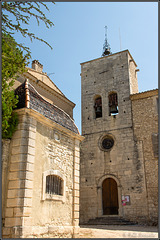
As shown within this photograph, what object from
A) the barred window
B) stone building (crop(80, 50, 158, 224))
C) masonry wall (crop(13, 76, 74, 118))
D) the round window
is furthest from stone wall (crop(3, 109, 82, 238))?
the round window

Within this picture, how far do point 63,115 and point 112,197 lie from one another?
23.5 feet

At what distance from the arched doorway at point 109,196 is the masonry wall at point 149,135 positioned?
1.92 m

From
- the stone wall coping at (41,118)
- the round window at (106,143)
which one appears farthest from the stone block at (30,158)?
the round window at (106,143)

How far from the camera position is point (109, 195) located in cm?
1415

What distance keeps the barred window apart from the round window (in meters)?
7.43

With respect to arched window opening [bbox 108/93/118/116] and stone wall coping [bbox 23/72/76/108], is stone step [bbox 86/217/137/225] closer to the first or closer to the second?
arched window opening [bbox 108/93/118/116]

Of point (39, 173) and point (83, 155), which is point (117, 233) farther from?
point (83, 155)

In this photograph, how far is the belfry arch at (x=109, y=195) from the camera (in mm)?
13758

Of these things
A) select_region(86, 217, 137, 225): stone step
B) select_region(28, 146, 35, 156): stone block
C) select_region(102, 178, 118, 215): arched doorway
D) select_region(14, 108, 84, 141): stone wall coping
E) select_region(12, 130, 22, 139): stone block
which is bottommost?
select_region(86, 217, 137, 225): stone step

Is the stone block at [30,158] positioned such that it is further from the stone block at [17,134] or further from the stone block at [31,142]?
the stone block at [17,134]

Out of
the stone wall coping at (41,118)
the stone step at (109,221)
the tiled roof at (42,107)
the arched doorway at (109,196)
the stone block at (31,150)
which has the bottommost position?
the stone step at (109,221)

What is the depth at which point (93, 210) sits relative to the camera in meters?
14.1

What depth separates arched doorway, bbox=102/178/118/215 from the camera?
13.8 meters

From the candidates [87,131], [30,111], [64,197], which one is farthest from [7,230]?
[87,131]
